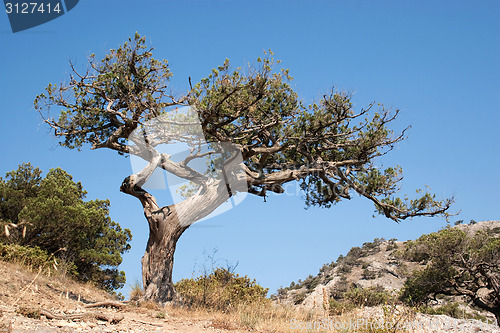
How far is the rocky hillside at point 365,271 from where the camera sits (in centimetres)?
2994

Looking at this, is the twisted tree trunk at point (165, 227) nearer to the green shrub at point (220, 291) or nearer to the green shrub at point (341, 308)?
the green shrub at point (220, 291)

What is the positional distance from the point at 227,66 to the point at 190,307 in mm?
6182

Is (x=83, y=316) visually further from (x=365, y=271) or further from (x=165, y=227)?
(x=365, y=271)

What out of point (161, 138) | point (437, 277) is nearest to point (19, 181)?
point (161, 138)

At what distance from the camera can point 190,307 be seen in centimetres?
1052

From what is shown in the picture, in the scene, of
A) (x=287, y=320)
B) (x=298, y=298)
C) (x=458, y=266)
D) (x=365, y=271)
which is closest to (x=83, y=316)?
(x=287, y=320)

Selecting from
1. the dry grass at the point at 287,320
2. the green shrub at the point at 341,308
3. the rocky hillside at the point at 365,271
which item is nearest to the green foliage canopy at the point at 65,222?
the dry grass at the point at 287,320

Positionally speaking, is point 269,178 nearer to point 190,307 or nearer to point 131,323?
point 190,307

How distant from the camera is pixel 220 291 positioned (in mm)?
11789

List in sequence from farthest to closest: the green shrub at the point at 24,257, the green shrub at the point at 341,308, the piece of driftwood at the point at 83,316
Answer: the green shrub at the point at 24,257 → the green shrub at the point at 341,308 → the piece of driftwood at the point at 83,316

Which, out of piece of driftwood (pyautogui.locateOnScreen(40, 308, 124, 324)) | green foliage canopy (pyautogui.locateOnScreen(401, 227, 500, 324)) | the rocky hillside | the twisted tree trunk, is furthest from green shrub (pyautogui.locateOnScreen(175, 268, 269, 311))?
the rocky hillside

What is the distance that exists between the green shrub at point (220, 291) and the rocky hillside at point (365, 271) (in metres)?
13.7

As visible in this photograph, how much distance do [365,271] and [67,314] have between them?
30719 mm

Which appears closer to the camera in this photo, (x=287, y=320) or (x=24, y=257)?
(x=287, y=320)
